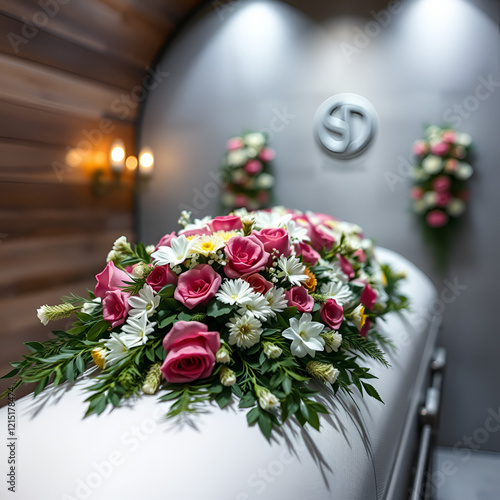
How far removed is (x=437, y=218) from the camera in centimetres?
269

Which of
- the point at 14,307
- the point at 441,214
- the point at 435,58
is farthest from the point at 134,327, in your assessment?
the point at 435,58

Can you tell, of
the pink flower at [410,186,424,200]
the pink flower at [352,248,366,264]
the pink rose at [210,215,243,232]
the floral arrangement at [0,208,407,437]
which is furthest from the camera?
the pink flower at [410,186,424,200]

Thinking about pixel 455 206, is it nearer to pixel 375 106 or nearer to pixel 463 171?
pixel 463 171

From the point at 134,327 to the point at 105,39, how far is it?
1.83 m

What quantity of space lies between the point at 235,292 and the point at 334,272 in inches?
15.6

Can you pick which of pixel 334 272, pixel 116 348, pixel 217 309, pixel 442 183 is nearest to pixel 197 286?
pixel 217 309

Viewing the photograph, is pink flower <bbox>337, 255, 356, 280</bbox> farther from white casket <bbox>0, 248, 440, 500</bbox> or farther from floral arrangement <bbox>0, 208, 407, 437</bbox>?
Answer: white casket <bbox>0, 248, 440, 500</bbox>

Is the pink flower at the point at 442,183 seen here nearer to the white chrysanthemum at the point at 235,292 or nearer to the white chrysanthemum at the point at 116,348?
the white chrysanthemum at the point at 235,292

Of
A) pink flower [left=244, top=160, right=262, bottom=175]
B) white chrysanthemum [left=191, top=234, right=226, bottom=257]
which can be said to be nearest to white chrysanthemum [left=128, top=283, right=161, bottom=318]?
white chrysanthemum [left=191, top=234, right=226, bottom=257]

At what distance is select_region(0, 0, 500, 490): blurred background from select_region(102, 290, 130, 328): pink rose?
A: 1.03 m

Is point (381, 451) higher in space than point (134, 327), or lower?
lower

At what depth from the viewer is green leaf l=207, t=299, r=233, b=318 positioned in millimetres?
920

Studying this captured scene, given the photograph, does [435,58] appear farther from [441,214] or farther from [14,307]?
[14,307]

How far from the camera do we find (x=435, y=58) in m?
2.70
